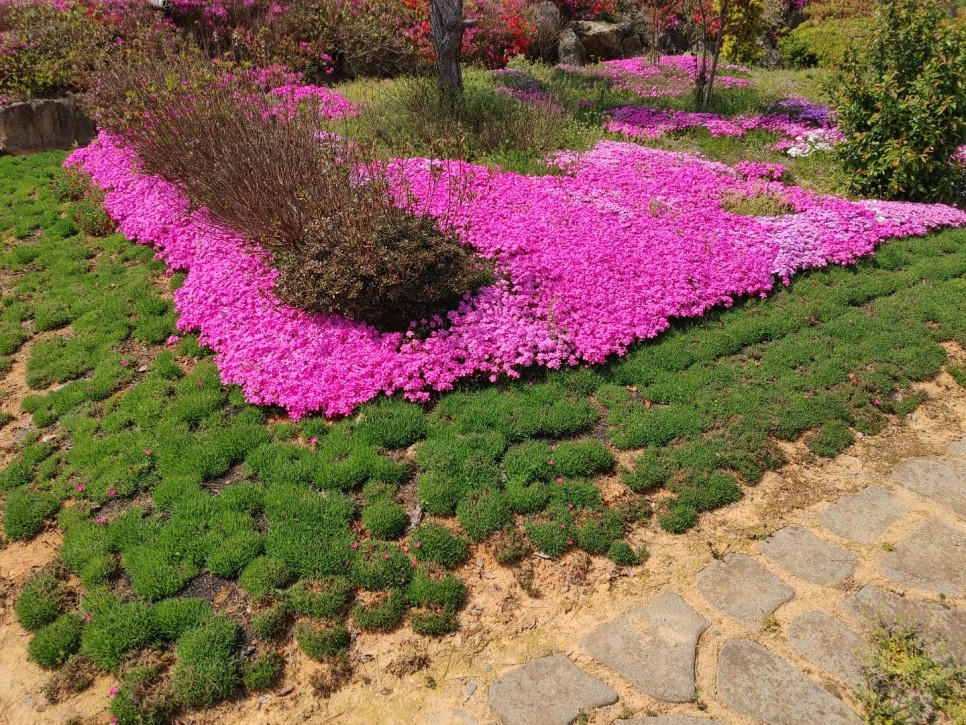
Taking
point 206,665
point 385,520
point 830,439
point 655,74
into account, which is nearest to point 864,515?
point 830,439

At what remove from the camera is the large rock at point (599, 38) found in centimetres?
2133

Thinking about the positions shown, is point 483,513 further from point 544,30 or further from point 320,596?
point 544,30

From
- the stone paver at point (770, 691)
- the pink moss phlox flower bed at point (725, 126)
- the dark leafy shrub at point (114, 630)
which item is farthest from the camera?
the pink moss phlox flower bed at point (725, 126)

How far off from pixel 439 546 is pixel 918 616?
315cm

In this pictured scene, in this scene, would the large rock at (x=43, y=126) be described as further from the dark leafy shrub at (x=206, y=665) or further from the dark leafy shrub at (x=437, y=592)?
the dark leafy shrub at (x=437, y=592)

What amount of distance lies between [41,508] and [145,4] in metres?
15.7

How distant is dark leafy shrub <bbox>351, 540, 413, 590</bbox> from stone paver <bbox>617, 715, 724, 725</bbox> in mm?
1689

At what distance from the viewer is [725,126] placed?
12.8 meters

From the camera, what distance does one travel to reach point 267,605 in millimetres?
4141

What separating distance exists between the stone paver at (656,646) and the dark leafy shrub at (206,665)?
2.22 metres

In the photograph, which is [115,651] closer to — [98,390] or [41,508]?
[41,508]

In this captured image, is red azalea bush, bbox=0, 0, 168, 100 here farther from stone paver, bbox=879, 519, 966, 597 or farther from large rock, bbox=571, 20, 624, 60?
stone paver, bbox=879, 519, 966, 597

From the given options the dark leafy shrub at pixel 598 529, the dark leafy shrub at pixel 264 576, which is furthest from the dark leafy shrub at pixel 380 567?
the dark leafy shrub at pixel 598 529

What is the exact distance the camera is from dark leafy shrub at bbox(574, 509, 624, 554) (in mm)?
4531
